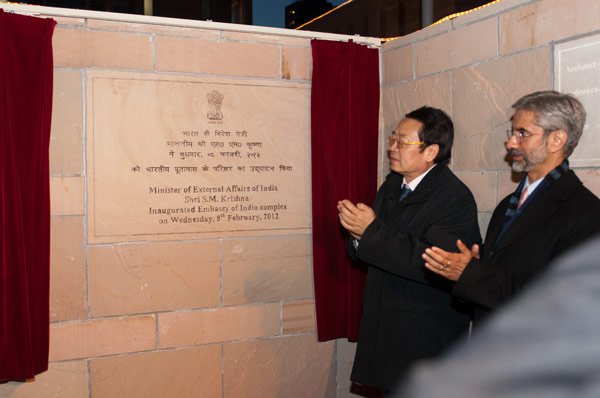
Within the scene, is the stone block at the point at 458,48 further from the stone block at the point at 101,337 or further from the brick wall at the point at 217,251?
the stone block at the point at 101,337

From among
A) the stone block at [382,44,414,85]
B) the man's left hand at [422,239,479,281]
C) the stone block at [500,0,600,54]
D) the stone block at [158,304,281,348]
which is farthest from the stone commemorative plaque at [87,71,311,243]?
the man's left hand at [422,239,479,281]

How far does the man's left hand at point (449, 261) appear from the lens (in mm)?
1890

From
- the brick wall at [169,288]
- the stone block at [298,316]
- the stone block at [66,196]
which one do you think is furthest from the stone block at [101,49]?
the stone block at [298,316]

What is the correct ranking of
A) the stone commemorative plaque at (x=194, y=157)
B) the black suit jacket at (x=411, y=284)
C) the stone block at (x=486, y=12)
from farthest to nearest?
the stone commemorative plaque at (x=194, y=157) → the stone block at (x=486, y=12) → the black suit jacket at (x=411, y=284)

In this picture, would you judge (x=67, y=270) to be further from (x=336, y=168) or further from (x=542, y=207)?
(x=542, y=207)

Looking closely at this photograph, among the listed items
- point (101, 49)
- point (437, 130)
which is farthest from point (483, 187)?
point (101, 49)

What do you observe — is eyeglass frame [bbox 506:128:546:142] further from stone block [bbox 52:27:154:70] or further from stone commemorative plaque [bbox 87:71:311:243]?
stone block [bbox 52:27:154:70]

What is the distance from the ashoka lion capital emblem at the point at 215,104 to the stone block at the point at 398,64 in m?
1.03

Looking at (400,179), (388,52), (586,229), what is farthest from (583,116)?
(388,52)

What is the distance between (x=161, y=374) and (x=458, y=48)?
7.67 ft

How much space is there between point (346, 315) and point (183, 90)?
63.8 inches

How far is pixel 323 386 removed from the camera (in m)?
3.29

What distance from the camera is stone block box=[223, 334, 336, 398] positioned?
3.07m

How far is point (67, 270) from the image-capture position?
2744 millimetres
